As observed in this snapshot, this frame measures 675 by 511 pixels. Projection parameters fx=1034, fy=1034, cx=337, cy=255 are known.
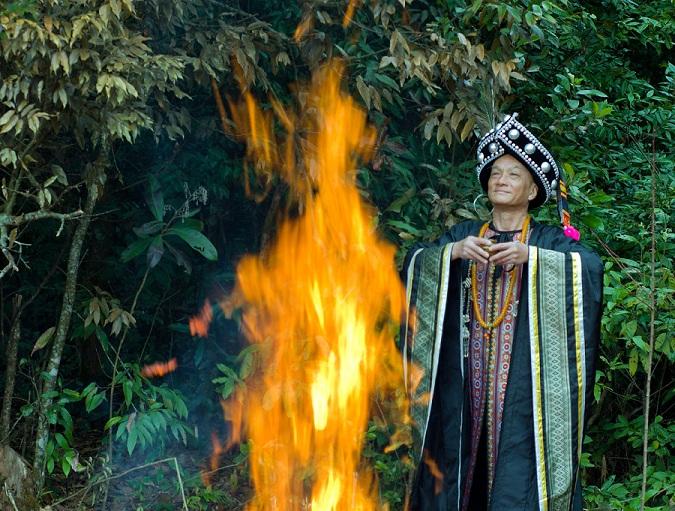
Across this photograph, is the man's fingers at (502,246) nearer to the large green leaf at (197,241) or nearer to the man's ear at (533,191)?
the man's ear at (533,191)

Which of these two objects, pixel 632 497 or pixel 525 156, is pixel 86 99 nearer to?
pixel 525 156

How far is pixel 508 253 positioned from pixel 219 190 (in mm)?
2311

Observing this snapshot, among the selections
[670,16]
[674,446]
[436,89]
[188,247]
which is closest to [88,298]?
[188,247]

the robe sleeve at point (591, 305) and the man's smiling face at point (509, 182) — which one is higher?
the man's smiling face at point (509, 182)

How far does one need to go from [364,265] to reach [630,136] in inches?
72.1

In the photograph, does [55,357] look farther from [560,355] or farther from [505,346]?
[560,355]

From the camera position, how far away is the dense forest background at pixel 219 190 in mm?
4555

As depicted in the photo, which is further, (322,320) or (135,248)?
(135,248)

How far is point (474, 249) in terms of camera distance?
12.6 feet

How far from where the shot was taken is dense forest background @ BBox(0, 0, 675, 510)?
4555 mm

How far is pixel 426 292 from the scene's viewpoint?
161 inches

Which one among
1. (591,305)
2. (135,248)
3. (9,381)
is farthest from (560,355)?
(9,381)

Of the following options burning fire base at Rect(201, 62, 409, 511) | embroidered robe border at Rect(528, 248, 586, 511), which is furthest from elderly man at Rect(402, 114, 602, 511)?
burning fire base at Rect(201, 62, 409, 511)

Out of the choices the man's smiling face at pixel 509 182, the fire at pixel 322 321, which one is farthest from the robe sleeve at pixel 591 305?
the fire at pixel 322 321
